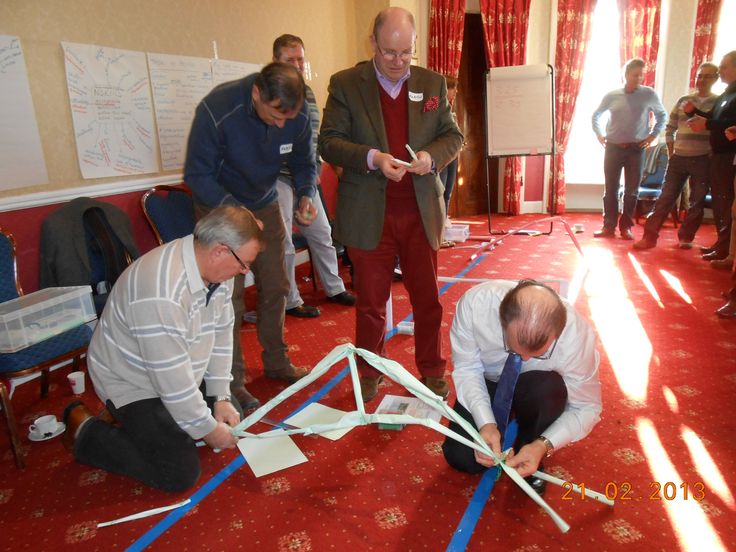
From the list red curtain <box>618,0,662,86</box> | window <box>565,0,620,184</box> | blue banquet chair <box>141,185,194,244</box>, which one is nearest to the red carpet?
blue banquet chair <box>141,185,194,244</box>

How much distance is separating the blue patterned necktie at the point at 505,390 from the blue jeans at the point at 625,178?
14.4 feet

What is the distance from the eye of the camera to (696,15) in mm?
5789

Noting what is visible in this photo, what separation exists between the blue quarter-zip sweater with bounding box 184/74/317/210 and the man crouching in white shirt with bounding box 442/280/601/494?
3.73ft

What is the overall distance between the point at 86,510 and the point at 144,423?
35 cm

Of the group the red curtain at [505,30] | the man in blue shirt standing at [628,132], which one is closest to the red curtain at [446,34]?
the red curtain at [505,30]

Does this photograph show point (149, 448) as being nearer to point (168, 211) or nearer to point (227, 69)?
point (168, 211)

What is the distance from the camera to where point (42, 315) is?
230 centimetres

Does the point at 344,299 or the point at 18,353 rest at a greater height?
the point at 18,353

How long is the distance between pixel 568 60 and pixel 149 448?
20.9 feet

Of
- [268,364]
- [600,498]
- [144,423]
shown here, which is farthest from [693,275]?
[144,423]

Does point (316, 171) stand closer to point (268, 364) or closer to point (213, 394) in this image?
point (268, 364)

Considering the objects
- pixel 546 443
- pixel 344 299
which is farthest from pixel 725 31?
pixel 546 443

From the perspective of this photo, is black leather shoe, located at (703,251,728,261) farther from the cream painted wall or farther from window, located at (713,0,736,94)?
the cream painted wall

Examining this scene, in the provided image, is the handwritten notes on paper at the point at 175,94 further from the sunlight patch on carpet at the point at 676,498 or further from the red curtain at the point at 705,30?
the red curtain at the point at 705,30
